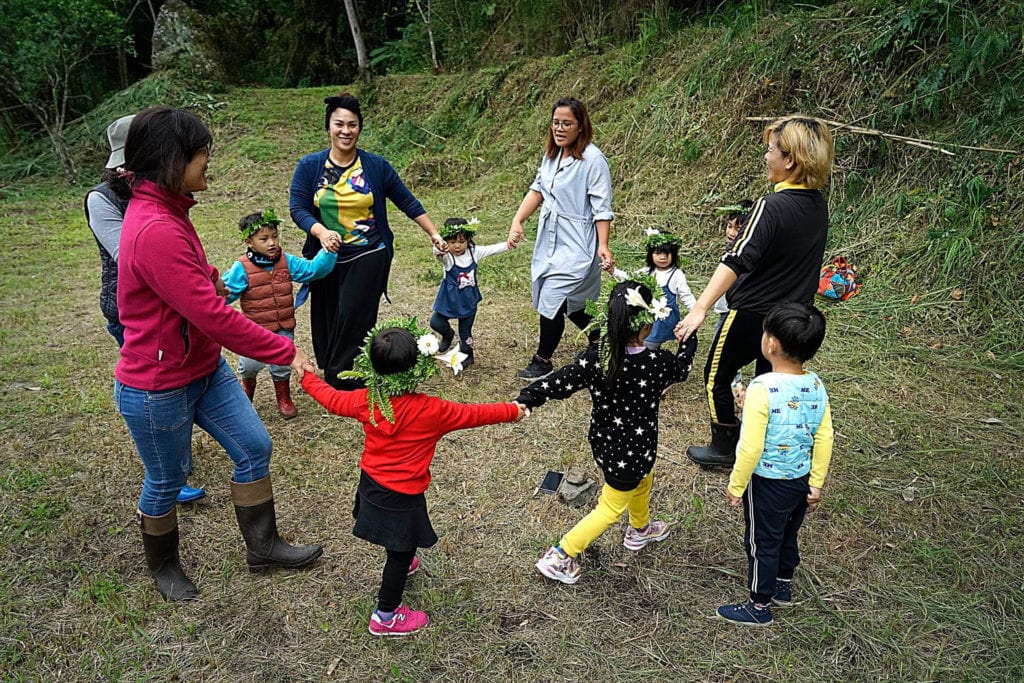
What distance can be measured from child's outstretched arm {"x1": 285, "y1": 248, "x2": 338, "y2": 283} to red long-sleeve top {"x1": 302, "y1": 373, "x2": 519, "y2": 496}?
156 centimetres

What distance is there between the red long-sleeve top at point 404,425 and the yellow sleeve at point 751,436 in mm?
862

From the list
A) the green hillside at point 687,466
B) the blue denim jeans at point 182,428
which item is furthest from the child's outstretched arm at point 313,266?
the blue denim jeans at point 182,428

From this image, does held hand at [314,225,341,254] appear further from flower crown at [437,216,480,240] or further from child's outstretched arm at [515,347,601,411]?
child's outstretched arm at [515,347,601,411]

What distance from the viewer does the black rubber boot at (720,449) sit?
12.6 feet

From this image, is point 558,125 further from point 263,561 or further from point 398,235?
point 398,235

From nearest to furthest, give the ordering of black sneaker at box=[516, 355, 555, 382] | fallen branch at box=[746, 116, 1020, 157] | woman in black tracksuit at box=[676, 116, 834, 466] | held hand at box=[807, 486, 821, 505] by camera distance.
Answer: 1. held hand at box=[807, 486, 821, 505]
2. woman in black tracksuit at box=[676, 116, 834, 466]
3. black sneaker at box=[516, 355, 555, 382]
4. fallen branch at box=[746, 116, 1020, 157]

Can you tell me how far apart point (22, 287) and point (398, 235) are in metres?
4.22

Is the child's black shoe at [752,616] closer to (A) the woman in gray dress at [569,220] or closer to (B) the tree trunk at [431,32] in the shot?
(A) the woman in gray dress at [569,220]

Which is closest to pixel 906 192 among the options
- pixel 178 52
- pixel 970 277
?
pixel 970 277

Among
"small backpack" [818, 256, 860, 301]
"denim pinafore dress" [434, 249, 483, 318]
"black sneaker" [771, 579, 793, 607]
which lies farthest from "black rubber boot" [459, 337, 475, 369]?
"small backpack" [818, 256, 860, 301]

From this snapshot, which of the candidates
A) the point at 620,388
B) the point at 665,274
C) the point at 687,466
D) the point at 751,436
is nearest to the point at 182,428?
the point at 620,388

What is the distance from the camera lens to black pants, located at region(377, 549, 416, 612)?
2.68m

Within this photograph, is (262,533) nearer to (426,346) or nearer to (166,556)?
(166,556)

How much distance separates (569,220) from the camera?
4.65m
